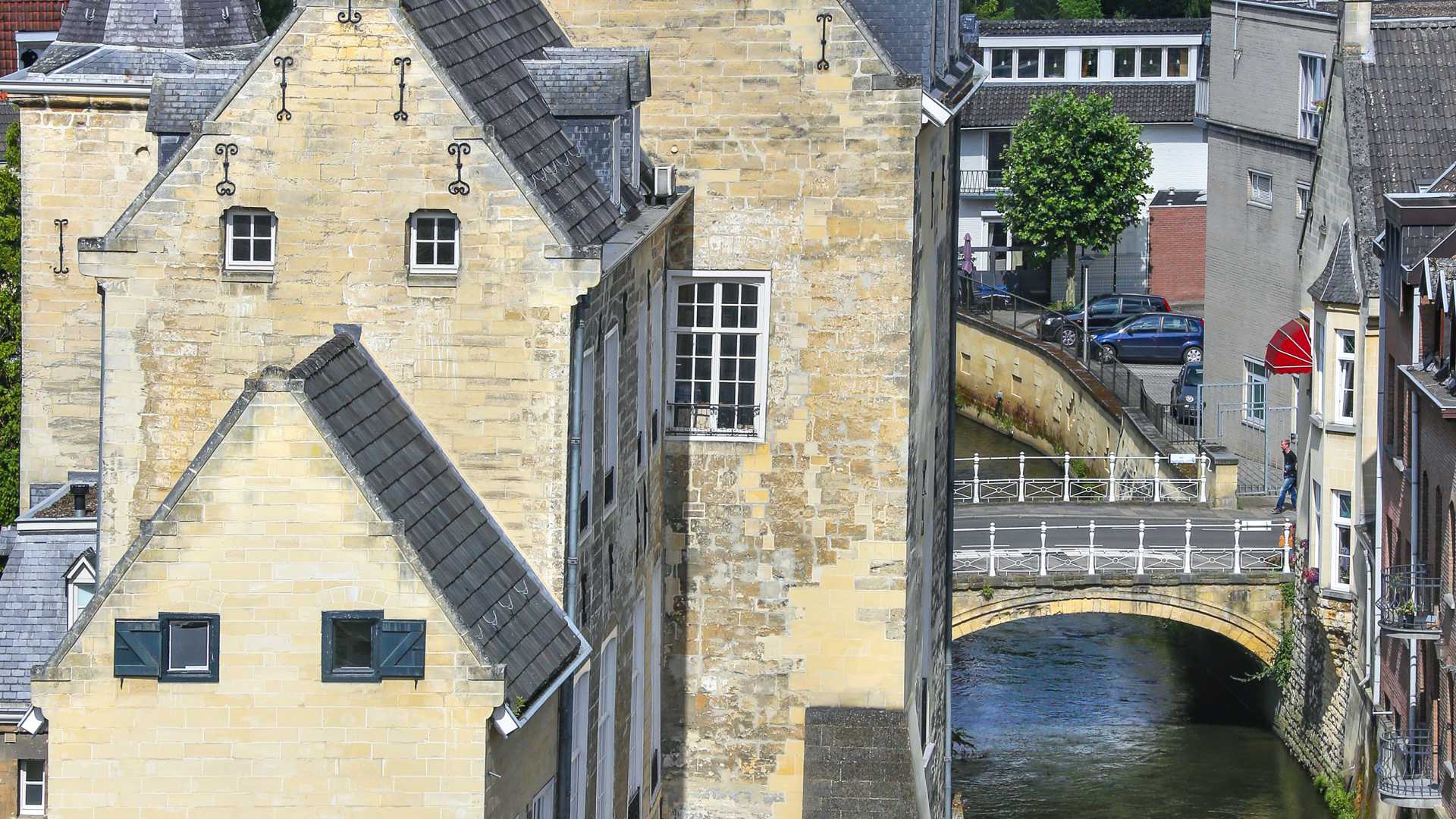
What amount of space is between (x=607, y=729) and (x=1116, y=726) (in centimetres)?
3161

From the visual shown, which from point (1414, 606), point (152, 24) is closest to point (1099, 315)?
point (1414, 606)

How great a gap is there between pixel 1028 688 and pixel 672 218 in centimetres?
3075

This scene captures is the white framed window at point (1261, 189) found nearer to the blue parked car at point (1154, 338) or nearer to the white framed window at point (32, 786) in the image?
the blue parked car at point (1154, 338)

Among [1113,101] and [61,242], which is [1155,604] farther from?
[1113,101]

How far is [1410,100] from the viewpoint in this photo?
52.7 metres

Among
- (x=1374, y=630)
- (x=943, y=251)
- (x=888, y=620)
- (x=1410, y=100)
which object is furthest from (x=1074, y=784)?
(x=888, y=620)

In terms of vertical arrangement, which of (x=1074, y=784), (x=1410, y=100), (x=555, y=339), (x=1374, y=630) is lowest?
(x=1074, y=784)

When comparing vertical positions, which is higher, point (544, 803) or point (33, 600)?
point (33, 600)

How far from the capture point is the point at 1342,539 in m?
55.2

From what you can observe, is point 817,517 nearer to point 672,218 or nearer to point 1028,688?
point 672,218

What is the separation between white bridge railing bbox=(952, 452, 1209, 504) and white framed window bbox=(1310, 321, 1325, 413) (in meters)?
6.69

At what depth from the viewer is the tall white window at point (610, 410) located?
28.9 metres

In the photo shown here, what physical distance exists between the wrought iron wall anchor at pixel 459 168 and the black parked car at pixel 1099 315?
197ft

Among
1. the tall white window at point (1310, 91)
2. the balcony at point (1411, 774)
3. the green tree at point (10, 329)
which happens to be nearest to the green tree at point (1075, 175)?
the tall white window at point (1310, 91)
